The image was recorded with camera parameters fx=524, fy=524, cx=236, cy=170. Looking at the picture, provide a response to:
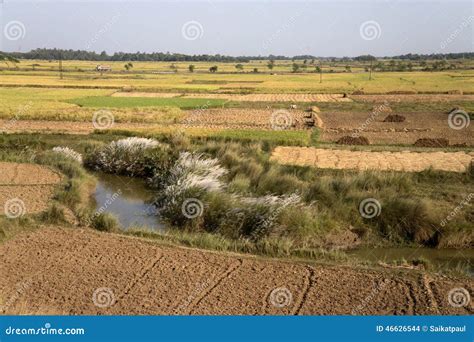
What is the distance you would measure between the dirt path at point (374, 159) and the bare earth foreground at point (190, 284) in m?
8.63

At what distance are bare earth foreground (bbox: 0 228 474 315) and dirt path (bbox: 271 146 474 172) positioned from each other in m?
8.63

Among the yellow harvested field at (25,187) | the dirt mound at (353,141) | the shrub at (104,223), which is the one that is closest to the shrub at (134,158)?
the yellow harvested field at (25,187)

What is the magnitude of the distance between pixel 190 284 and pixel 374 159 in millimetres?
12130

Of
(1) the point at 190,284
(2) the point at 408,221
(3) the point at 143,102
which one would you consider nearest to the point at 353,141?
(2) the point at 408,221

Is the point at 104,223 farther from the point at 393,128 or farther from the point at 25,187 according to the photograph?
the point at 393,128

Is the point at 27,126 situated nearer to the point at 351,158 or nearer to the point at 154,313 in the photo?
the point at 351,158

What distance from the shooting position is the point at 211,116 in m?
32.6

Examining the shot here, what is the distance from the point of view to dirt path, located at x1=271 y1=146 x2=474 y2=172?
1730 centimetres

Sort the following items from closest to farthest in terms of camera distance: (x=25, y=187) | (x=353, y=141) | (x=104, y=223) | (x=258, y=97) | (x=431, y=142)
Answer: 1. (x=104, y=223)
2. (x=25, y=187)
3. (x=431, y=142)
4. (x=353, y=141)
5. (x=258, y=97)

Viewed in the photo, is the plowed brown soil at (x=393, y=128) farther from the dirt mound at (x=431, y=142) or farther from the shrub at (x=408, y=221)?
the shrub at (x=408, y=221)

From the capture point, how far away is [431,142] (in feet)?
74.5

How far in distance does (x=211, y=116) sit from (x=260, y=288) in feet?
82.6

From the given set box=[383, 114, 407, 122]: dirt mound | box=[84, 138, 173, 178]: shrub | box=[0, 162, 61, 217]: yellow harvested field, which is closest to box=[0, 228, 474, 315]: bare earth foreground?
box=[0, 162, 61, 217]: yellow harvested field

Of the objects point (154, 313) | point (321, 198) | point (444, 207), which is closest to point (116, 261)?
point (154, 313)
